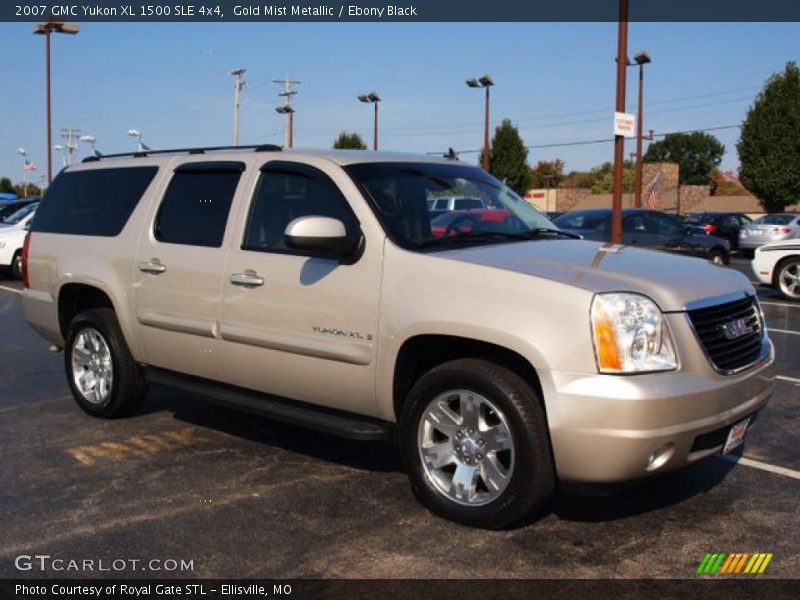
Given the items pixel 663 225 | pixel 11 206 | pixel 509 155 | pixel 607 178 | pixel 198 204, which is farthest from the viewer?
pixel 607 178

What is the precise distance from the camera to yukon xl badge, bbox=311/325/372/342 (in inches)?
174

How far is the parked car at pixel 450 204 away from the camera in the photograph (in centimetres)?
489

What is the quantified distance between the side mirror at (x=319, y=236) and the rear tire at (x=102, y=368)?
84.6 inches

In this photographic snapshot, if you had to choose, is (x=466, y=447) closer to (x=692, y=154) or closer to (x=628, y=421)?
(x=628, y=421)

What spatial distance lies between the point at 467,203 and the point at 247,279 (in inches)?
53.1

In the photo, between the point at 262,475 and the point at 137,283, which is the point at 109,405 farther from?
the point at 262,475

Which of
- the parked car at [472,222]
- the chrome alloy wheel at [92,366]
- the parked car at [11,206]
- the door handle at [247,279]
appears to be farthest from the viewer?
the parked car at [11,206]

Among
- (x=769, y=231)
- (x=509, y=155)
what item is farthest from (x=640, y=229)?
(x=509, y=155)

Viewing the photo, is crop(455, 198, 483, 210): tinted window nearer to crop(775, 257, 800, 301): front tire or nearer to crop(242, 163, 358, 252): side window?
crop(242, 163, 358, 252): side window

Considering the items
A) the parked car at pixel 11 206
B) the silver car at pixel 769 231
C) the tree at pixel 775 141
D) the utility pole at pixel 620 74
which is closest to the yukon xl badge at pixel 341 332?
the utility pole at pixel 620 74

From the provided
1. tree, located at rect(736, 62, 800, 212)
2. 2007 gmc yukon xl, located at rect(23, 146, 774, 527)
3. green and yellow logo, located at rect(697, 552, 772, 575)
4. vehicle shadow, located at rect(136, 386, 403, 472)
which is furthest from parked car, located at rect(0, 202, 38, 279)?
tree, located at rect(736, 62, 800, 212)

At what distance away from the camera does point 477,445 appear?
13.4ft

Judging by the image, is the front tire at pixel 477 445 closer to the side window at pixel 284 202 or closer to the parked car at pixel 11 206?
the side window at pixel 284 202

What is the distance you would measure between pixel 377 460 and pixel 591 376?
6.26 feet
